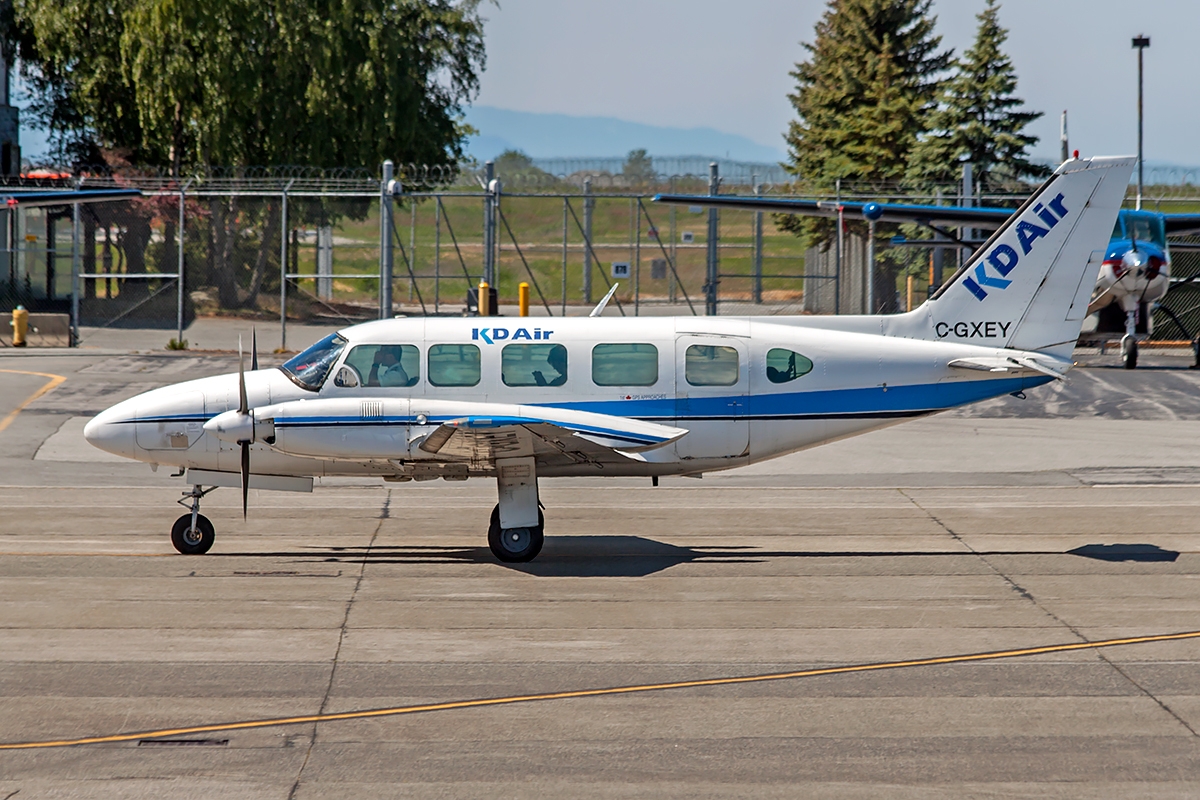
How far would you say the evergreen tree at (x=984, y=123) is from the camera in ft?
134

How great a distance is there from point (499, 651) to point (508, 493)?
327cm

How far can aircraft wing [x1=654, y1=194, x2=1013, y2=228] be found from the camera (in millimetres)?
25828

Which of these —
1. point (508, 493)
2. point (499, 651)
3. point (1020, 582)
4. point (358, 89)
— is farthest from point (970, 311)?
point (358, 89)

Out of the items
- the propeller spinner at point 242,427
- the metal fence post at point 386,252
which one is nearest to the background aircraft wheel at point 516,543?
the propeller spinner at point 242,427

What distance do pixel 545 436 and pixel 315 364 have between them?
2.85m

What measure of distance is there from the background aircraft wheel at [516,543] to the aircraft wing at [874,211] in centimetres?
1270

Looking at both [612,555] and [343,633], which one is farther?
[612,555]

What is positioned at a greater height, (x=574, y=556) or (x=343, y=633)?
(x=574, y=556)

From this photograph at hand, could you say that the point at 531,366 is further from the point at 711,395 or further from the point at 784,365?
the point at 784,365

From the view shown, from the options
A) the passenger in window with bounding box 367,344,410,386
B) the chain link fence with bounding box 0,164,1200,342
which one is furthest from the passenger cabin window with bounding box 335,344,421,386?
the chain link fence with bounding box 0,164,1200,342

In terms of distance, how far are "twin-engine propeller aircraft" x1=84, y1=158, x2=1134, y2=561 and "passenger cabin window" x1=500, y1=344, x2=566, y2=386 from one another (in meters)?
0.02

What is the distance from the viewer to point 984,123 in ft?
137

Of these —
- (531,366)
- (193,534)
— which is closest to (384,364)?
(531,366)

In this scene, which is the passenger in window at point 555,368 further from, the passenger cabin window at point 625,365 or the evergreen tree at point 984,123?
the evergreen tree at point 984,123
